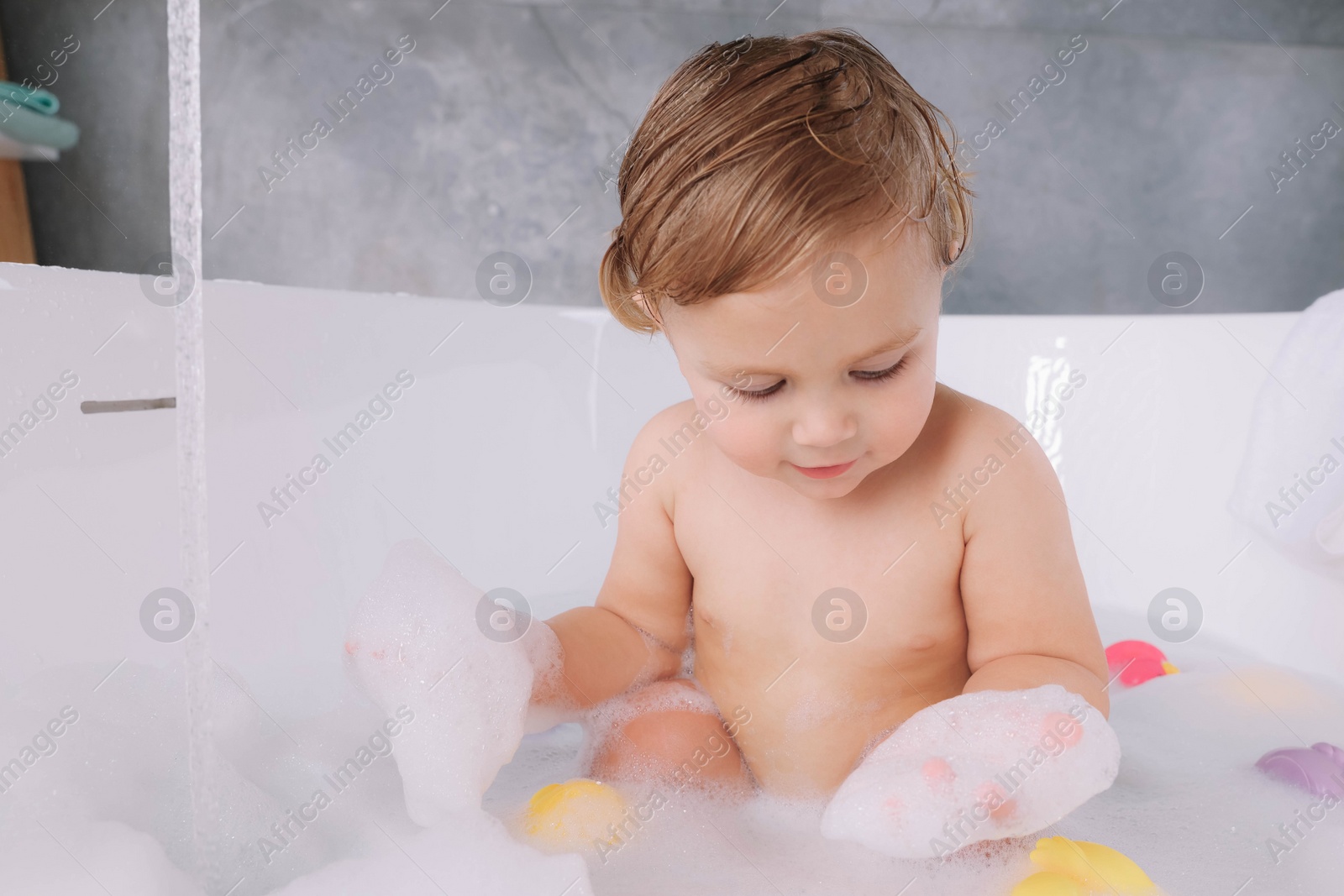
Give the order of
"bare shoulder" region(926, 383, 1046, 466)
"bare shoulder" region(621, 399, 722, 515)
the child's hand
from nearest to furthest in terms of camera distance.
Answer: the child's hand < "bare shoulder" region(926, 383, 1046, 466) < "bare shoulder" region(621, 399, 722, 515)

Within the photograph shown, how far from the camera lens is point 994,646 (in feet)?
2.55

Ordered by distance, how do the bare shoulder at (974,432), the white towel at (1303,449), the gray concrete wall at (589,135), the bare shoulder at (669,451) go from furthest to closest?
the gray concrete wall at (589,135) → the white towel at (1303,449) → the bare shoulder at (669,451) → the bare shoulder at (974,432)

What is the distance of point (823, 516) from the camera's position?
84 cm

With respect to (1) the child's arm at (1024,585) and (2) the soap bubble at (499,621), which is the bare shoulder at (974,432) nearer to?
(1) the child's arm at (1024,585)

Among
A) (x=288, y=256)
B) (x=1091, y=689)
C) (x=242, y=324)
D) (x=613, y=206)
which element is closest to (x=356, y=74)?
(x=288, y=256)

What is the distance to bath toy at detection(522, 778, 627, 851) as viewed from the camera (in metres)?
0.74

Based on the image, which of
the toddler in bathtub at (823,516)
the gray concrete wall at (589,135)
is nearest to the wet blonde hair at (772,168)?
the toddler in bathtub at (823,516)

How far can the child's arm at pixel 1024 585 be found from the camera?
0.74m

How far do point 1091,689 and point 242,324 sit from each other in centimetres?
87

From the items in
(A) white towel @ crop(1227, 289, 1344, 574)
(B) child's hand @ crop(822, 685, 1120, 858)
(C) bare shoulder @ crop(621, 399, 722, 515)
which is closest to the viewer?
(B) child's hand @ crop(822, 685, 1120, 858)

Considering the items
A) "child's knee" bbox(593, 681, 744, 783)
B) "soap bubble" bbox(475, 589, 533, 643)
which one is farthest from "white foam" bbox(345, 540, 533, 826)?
"child's knee" bbox(593, 681, 744, 783)

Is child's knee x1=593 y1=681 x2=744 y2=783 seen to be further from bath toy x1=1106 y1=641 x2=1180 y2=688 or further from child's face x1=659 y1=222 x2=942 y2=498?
bath toy x1=1106 y1=641 x2=1180 y2=688

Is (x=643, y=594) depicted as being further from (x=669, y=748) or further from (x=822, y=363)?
(x=822, y=363)

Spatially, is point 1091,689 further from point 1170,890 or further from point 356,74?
point 356,74
